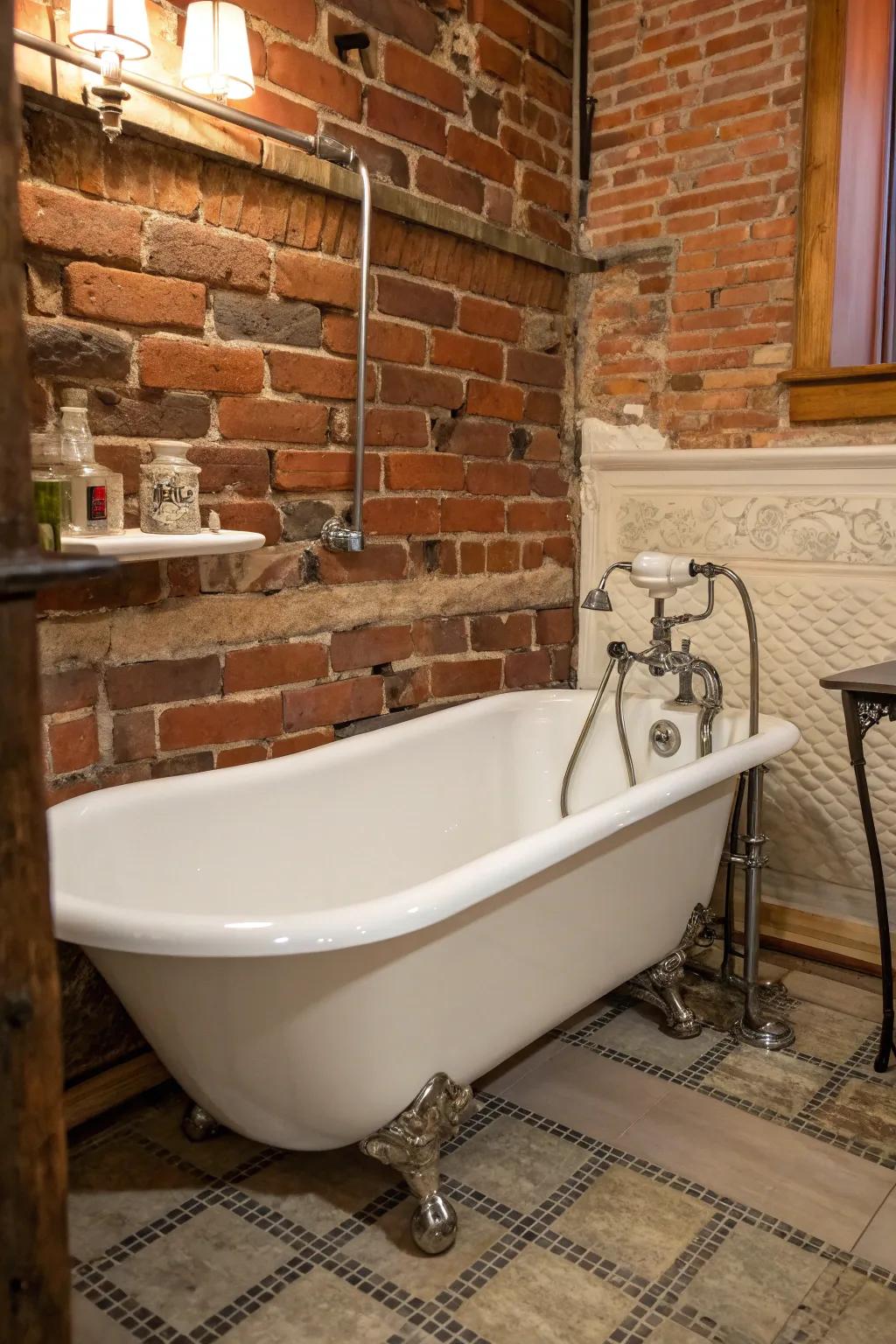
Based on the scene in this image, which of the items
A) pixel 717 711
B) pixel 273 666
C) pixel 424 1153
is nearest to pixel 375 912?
pixel 424 1153

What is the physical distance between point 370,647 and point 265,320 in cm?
73

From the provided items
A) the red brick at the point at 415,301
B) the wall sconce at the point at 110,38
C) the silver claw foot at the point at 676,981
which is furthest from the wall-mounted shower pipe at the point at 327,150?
the silver claw foot at the point at 676,981

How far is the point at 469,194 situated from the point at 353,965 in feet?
6.36

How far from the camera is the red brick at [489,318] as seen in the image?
259 centimetres

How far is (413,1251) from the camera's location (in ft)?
5.08

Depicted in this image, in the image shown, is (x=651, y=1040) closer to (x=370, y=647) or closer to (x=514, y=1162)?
(x=514, y=1162)

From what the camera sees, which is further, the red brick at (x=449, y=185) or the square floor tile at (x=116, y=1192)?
the red brick at (x=449, y=185)

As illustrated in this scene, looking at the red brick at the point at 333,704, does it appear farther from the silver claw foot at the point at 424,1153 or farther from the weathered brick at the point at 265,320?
the silver claw foot at the point at 424,1153

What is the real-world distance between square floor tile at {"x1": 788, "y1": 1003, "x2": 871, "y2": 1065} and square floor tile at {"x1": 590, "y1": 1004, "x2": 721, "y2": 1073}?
0.18 m

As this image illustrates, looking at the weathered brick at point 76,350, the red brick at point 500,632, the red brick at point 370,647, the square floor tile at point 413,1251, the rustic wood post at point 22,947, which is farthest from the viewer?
the red brick at point 500,632

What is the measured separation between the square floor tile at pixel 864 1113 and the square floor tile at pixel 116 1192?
3.64 feet

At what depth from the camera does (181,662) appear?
2.00 meters

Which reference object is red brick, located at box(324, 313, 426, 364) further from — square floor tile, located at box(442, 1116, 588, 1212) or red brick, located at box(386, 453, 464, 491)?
square floor tile, located at box(442, 1116, 588, 1212)

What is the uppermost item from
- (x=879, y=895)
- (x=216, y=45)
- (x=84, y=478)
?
(x=216, y=45)
